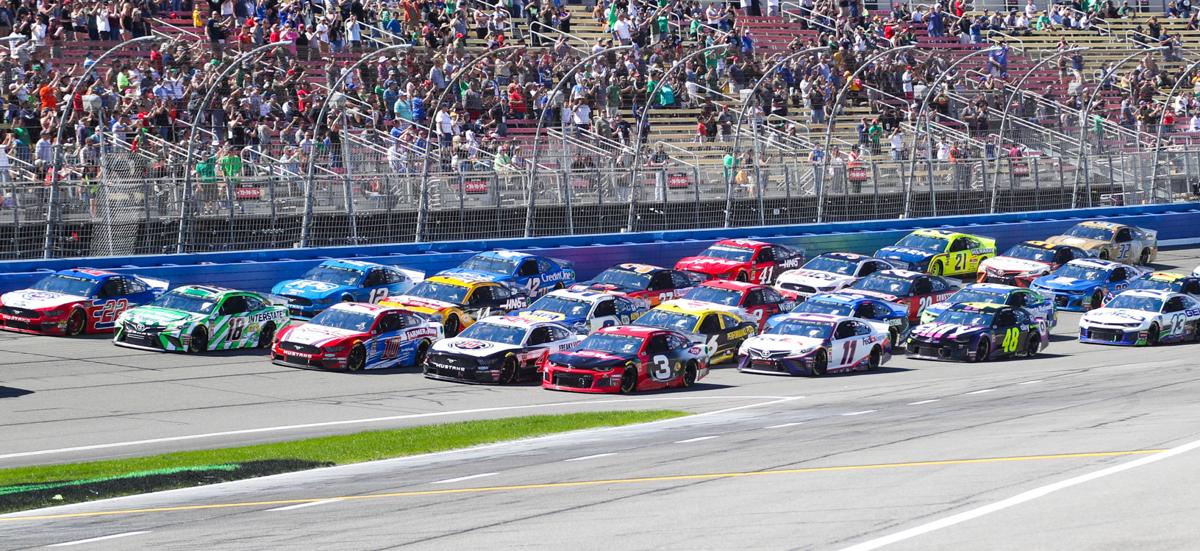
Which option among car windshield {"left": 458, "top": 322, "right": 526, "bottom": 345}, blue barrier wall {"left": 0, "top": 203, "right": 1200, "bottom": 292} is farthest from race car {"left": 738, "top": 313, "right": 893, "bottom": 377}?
blue barrier wall {"left": 0, "top": 203, "right": 1200, "bottom": 292}

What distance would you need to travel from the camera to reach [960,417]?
22.1m

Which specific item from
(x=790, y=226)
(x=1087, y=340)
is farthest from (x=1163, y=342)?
(x=790, y=226)

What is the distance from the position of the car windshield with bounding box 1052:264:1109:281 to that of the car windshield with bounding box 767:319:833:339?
36.4 feet

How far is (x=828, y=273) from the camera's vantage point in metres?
38.4

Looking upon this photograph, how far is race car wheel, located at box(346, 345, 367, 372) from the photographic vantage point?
2880 centimetres

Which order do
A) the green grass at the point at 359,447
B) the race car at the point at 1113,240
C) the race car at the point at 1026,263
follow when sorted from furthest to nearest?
the race car at the point at 1113,240 < the race car at the point at 1026,263 < the green grass at the point at 359,447

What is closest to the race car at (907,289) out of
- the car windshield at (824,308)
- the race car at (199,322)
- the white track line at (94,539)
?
the car windshield at (824,308)

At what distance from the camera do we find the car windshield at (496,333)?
28750 millimetres

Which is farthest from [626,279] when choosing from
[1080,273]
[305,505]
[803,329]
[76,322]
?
[305,505]

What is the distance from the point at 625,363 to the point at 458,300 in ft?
19.7

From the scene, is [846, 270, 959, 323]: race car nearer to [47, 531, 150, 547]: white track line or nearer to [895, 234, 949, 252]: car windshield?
[895, 234, 949, 252]: car windshield

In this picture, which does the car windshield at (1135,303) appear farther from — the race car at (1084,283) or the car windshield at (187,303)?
the car windshield at (187,303)

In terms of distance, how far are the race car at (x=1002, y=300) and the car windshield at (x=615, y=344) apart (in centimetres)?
812

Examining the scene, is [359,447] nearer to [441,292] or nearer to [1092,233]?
[441,292]
